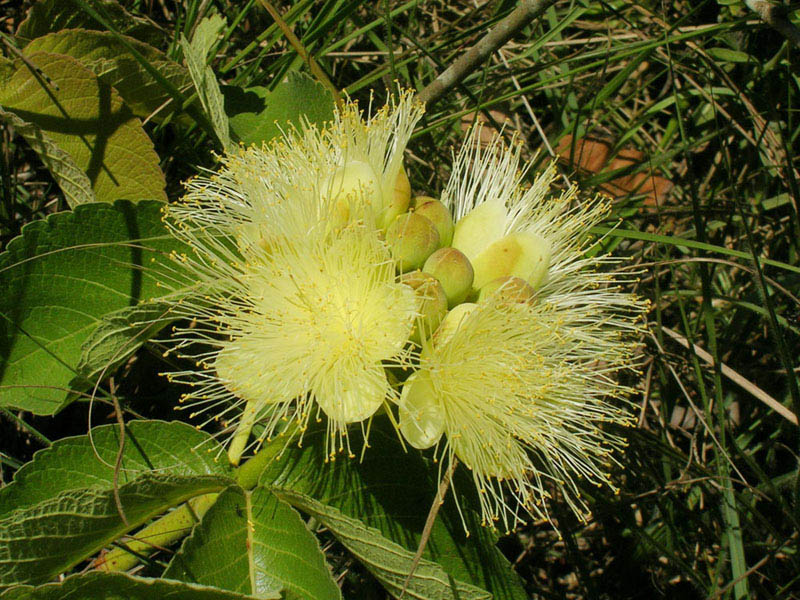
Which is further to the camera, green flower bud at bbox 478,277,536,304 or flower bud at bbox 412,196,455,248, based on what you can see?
flower bud at bbox 412,196,455,248

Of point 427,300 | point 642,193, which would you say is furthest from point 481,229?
point 642,193

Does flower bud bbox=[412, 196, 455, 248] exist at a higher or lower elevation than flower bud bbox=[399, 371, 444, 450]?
higher

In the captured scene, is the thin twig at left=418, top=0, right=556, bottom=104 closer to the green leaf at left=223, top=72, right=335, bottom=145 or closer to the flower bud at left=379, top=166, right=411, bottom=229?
the green leaf at left=223, top=72, right=335, bottom=145

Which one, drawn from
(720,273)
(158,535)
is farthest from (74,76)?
(720,273)

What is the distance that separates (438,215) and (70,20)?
4.65 feet

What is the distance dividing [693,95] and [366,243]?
7.27ft

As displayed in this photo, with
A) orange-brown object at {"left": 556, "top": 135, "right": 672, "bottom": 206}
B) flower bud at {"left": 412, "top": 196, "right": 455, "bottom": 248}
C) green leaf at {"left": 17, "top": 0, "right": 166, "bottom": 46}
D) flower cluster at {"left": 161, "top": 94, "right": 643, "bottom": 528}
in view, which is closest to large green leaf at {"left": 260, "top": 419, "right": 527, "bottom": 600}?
flower cluster at {"left": 161, "top": 94, "right": 643, "bottom": 528}

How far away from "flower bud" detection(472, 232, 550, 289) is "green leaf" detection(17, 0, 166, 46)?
1.34 m

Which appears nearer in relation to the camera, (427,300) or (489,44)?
(427,300)

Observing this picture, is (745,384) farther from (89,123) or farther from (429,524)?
(89,123)

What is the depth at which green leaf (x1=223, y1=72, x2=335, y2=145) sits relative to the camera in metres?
2.13

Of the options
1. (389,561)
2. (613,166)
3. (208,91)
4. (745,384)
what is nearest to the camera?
(389,561)

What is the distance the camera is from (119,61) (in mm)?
2102

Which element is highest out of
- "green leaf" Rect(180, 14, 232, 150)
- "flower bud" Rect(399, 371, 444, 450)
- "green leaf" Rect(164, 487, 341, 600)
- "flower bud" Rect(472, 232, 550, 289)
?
"green leaf" Rect(180, 14, 232, 150)
